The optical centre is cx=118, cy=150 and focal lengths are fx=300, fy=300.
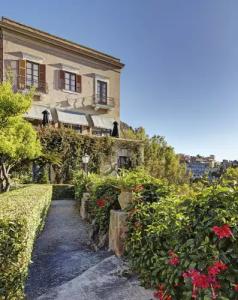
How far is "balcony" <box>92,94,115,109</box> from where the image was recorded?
1000 inches

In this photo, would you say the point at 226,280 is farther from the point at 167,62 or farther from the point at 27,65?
the point at 27,65

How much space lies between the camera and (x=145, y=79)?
18.8 metres

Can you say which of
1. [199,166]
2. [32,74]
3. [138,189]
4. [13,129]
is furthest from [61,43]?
[199,166]

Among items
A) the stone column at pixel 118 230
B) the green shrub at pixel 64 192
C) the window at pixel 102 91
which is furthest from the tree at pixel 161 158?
the stone column at pixel 118 230

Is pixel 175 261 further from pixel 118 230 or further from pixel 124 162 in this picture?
pixel 124 162

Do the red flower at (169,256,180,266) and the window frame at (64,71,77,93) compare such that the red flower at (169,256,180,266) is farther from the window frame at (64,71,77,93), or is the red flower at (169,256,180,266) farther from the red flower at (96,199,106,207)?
the window frame at (64,71,77,93)

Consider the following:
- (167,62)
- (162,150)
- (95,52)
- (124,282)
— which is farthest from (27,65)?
(124,282)

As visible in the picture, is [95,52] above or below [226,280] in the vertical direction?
above

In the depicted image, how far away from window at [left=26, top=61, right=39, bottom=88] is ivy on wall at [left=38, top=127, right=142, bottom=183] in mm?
4385

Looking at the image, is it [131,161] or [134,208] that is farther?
[131,161]

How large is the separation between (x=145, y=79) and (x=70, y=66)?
8115 mm

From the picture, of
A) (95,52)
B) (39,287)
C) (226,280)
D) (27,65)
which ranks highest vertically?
(95,52)

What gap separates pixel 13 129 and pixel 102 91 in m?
16.6

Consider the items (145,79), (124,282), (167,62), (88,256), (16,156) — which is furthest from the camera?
(145,79)
